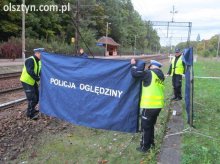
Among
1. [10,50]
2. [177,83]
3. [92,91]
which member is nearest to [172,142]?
[92,91]

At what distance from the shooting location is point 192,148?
7117mm

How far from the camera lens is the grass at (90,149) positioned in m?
6.72

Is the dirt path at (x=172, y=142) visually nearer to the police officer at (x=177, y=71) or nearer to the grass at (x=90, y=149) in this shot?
the grass at (x=90, y=149)

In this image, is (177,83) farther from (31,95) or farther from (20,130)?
(20,130)

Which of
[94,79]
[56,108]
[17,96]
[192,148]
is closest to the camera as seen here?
[192,148]

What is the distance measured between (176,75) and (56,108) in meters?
5.94

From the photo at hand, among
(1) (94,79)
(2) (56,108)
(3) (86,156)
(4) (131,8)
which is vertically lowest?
(3) (86,156)

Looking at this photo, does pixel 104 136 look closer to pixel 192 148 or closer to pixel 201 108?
pixel 192 148

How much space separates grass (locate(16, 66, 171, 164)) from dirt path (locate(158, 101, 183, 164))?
14 centimetres

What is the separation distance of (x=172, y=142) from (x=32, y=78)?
4.18m

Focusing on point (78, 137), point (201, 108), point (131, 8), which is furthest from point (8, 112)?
point (131, 8)

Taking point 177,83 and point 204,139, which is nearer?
point 204,139

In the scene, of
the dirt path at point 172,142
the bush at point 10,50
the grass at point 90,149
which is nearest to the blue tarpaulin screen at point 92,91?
the grass at point 90,149

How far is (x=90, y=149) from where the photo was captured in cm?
734
